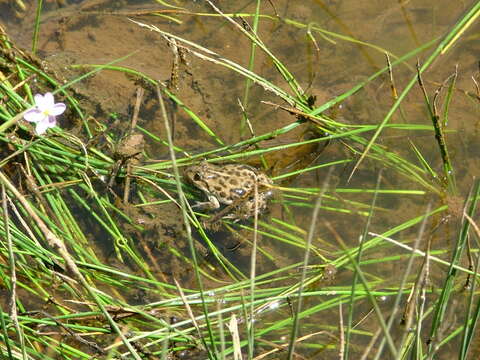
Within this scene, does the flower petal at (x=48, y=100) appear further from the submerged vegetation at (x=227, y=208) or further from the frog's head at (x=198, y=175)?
the frog's head at (x=198, y=175)

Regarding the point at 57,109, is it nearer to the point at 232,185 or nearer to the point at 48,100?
the point at 48,100

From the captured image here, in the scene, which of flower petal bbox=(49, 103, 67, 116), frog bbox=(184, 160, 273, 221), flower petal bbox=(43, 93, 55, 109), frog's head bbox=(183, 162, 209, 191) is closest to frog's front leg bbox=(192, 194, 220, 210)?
frog bbox=(184, 160, 273, 221)

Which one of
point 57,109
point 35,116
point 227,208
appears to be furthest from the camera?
point 227,208

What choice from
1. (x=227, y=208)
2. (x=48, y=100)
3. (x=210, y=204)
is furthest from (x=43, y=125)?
(x=227, y=208)

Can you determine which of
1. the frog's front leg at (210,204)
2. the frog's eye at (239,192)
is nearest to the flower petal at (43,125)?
the frog's front leg at (210,204)

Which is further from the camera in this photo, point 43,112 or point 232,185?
point 232,185

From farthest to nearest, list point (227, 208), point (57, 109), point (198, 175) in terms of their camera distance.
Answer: point (198, 175), point (227, 208), point (57, 109)

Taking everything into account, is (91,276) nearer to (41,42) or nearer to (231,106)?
(231,106)

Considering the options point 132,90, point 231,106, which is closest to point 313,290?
point 231,106
